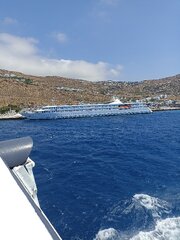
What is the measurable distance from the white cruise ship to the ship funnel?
120m

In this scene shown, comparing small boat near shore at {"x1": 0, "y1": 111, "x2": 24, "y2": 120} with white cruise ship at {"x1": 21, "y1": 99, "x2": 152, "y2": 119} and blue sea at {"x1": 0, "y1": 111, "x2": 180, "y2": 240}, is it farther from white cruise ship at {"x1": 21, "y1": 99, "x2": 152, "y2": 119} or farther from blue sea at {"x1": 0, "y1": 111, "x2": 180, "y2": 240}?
blue sea at {"x1": 0, "y1": 111, "x2": 180, "y2": 240}

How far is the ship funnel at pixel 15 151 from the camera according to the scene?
968cm

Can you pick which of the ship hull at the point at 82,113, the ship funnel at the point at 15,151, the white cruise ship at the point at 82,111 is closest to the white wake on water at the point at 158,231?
the ship funnel at the point at 15,151

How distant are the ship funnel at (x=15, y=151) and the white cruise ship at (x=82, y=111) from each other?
120 m

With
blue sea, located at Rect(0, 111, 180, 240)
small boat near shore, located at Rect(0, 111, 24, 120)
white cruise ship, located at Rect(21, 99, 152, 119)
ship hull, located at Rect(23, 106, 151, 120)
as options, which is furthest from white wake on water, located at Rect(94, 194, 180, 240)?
small boat near shore, located at Rect(0, 111, 24, 120)

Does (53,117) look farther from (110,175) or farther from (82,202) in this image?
(82,202)

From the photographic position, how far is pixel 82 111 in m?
140

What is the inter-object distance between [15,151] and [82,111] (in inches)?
5117

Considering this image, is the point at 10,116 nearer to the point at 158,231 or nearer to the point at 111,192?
the point at 111,192

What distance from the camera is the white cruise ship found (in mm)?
130250

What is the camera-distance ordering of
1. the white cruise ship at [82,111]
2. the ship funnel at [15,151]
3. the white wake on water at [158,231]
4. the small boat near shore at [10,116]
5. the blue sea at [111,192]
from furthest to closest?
the small boat near shore at [10,116], the white cruise ship at [82,111], the blue sea at [111,192], the white wake on water at [158,231], the ship funnel at [15,151]

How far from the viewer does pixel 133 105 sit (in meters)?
160

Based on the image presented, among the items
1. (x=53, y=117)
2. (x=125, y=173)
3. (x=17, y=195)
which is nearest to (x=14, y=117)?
(x=53, y=117)

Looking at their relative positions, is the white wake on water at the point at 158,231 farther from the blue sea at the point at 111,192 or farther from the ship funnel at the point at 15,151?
the ship funnel at the point at 15,151
